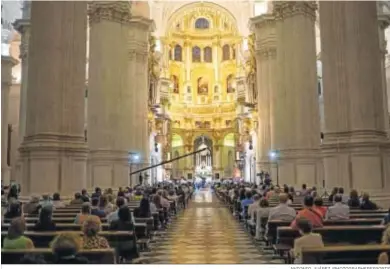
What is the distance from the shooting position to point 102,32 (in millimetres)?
19953

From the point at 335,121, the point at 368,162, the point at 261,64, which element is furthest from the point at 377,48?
the point at 261,64

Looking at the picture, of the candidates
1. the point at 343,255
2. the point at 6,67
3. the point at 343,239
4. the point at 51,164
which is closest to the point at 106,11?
the point at 6,67

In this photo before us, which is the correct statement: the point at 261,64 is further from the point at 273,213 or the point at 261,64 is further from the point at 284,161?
the point at 273,213

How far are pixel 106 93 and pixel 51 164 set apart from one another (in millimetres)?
7820

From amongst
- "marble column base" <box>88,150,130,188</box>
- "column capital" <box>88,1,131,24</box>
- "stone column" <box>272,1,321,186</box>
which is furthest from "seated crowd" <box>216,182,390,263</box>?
"column capital" <box>88,1,131,24</box>

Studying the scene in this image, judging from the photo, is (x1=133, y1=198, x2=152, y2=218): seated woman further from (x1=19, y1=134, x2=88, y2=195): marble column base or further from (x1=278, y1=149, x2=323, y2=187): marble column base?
(x1=278, y1=149, x2=323, y2=187): marble column base

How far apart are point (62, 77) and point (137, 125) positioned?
1689 centimetres

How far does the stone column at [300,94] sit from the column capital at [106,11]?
686 cm

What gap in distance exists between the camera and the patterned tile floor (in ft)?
28.9

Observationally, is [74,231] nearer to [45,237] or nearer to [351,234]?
[45,237]

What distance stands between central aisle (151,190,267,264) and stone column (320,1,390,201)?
3121mm

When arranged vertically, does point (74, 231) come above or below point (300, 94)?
below

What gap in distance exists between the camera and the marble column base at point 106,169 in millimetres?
18250

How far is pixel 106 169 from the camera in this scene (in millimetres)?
18422
